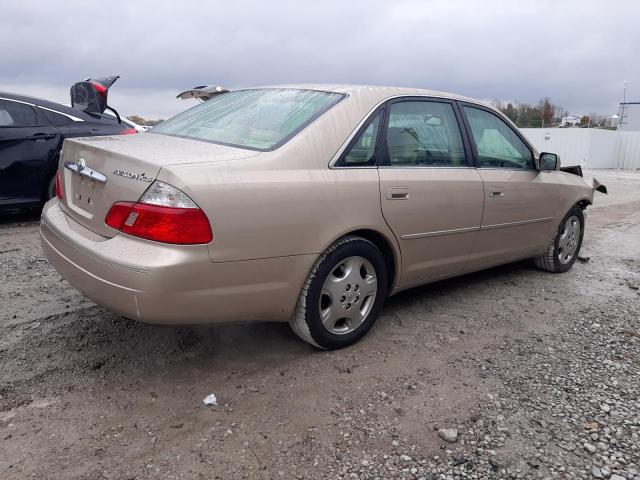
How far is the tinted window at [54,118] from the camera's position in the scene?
21.0 ft

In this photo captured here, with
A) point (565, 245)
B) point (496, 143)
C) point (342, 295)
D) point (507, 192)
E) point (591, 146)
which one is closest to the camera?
point (342, 295)

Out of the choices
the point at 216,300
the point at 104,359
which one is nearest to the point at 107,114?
the point at 104,359

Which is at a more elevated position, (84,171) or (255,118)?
(255,118)

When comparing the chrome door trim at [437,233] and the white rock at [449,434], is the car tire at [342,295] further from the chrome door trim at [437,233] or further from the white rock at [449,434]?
the white rock at [449,434]

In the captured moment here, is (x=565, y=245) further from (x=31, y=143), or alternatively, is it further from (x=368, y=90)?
(x=31, y=143)

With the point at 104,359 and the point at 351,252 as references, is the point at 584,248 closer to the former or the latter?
the point at 351,252

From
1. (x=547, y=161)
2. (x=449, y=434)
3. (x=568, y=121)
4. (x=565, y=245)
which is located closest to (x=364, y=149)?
Result: (x=449, y=434)

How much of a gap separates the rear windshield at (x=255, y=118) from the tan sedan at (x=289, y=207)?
0.01m

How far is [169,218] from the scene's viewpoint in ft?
8.23

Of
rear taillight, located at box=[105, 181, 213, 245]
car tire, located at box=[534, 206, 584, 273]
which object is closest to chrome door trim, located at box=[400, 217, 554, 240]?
car tire, located at box=[534, 206, 584, 273]

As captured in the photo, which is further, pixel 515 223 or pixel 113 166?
pixel 515 223

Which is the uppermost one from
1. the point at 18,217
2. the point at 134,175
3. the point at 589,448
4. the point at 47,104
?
the point at 47,104

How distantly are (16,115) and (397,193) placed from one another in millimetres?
4973

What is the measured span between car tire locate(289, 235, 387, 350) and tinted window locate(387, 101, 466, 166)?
25.7 inches
